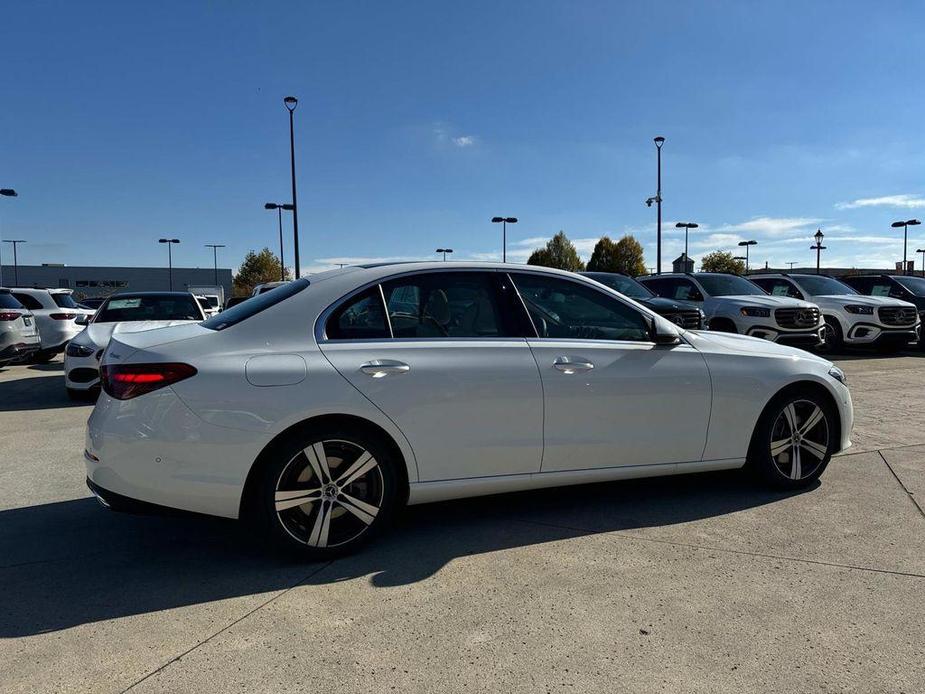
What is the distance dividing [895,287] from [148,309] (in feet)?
53.3

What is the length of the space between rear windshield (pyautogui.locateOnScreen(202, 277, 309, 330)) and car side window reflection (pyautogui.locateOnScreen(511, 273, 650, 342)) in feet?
4.20

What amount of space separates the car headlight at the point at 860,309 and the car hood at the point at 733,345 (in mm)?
10758

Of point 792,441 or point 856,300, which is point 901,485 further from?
point 856,300

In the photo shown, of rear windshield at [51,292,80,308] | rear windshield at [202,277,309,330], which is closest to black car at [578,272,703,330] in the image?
rear windshield at [202,277,309,330]

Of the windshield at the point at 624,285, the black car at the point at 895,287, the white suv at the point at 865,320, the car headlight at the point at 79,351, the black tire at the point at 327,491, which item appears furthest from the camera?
the black car at the point at 895,287

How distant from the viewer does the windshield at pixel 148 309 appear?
30.6 ft

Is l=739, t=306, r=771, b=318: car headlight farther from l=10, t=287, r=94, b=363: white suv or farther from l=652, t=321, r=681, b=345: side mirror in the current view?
l=10, t=287, r=94, b=363: white suv

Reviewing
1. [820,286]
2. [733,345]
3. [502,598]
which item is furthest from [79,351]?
[820,286]

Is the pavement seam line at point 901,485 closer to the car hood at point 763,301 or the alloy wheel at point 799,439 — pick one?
the alloy wheel at point 799,439

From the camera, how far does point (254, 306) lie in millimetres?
3562

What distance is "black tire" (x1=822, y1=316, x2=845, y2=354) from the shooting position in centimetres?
1388

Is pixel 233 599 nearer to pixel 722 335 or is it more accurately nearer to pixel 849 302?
pixel 722 335

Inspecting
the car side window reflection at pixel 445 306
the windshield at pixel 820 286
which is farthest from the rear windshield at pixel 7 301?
the windshield at pixel 820 286

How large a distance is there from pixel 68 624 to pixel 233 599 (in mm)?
661
